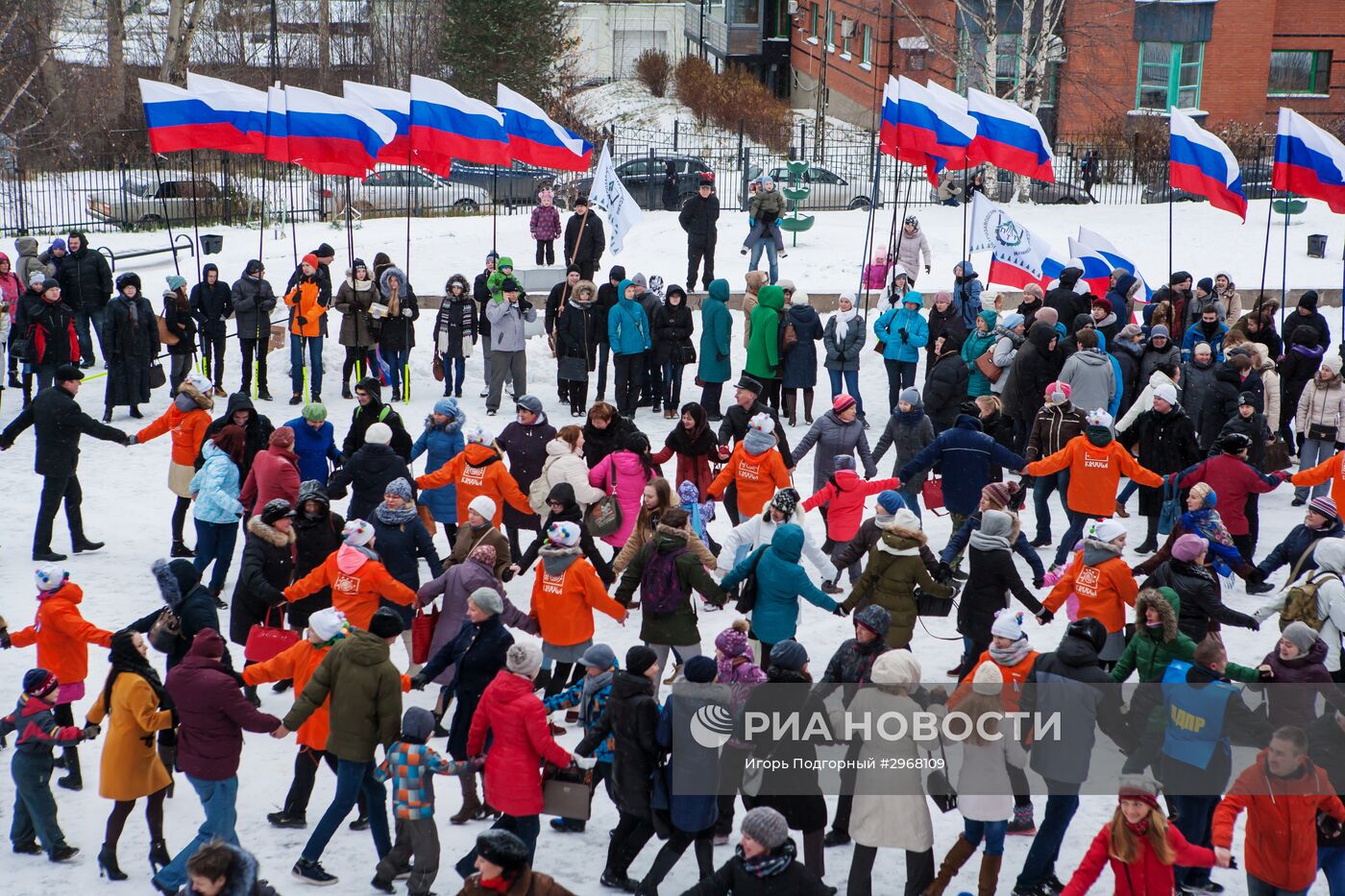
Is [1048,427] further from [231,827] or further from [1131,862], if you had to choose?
[231,827]

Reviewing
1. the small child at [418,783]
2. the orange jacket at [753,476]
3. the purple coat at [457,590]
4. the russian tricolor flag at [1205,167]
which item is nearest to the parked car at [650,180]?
the russian tricolor flag at [1205,167]

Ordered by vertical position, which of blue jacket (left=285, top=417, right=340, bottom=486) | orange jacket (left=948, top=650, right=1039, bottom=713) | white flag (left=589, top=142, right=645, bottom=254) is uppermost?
white flag (left=589, top=142, right=645, bottom=254)

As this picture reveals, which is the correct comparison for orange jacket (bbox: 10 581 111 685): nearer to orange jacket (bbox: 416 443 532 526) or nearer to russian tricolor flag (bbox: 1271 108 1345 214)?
orange jacket (bbox: 416 443 532 526)

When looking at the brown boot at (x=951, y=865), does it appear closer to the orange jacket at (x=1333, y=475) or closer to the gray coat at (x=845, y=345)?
the orange jacket at (x=1333, y=475)

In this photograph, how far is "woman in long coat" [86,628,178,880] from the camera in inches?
271

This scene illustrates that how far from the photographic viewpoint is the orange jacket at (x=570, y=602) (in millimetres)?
8328

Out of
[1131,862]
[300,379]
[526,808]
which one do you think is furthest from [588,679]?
[300,379]

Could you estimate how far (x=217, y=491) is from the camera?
10.0 m

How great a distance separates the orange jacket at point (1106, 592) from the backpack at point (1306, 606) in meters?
0.85

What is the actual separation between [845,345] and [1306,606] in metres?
7.42

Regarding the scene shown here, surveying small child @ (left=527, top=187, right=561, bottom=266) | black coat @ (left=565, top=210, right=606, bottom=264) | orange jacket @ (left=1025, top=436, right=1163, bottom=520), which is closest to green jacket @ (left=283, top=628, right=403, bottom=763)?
orange jacket @ (left=1025, top=436, right=1163, bottom=520)

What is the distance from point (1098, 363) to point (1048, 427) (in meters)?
1.40

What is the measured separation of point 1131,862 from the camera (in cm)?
588

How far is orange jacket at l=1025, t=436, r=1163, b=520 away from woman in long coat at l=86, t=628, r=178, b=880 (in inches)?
261
